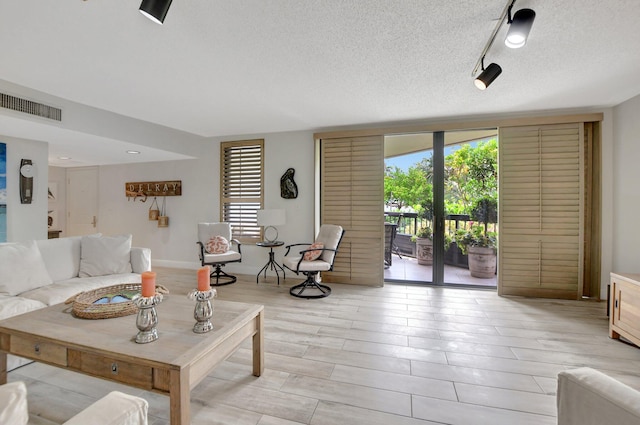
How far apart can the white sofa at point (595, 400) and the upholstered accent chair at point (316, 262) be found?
9.48 ft

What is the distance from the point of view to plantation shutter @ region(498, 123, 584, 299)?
361 cm

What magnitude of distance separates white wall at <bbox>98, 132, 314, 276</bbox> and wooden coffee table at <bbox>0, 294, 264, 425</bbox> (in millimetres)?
2961

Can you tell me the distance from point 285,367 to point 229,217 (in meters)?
3.55

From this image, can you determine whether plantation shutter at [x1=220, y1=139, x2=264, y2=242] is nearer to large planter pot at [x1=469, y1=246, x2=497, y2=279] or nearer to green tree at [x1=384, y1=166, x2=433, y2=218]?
green tree at [x1=384, y1=166, x2=433, y2=218]

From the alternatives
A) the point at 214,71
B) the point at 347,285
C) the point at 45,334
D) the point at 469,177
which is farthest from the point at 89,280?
the point at 469,177

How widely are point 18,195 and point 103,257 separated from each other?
2.00 metres

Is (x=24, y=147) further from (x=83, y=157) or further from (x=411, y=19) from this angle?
(x=411, y=19)

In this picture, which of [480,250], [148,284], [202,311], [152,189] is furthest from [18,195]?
[480,250]

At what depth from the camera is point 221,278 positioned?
15.2 ft

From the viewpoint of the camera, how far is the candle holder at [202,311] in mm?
1574

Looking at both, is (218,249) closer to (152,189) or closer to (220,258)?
(220,258)

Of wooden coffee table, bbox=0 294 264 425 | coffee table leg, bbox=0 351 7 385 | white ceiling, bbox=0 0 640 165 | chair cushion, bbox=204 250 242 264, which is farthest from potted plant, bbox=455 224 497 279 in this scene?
coffee table leg, bbox=0 351 7 385

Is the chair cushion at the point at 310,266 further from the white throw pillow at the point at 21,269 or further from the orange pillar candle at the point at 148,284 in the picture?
the white throw pillow at the point at 21,269

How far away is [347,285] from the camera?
4.31 meters
